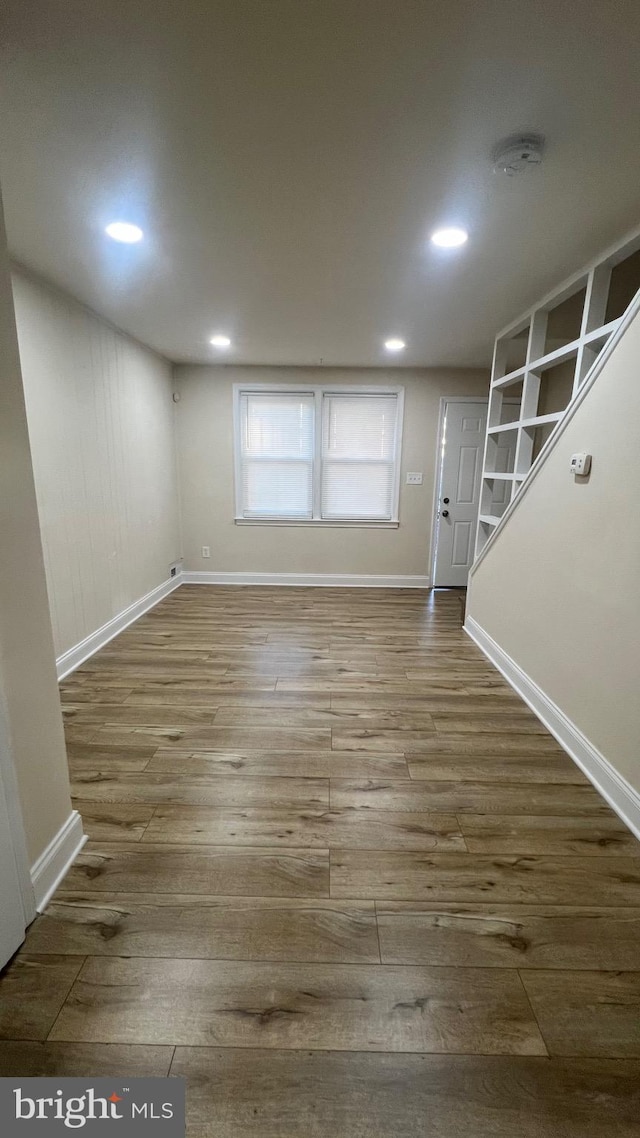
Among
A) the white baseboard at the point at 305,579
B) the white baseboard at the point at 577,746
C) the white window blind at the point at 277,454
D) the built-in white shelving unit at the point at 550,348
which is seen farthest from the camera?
the white baseboard at the point at 305,579

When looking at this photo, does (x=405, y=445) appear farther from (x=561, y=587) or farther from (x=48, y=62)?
(x=48, y=62)

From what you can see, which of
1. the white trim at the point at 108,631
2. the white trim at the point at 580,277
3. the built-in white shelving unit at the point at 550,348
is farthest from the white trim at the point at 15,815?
the white trim at the point at 580,277

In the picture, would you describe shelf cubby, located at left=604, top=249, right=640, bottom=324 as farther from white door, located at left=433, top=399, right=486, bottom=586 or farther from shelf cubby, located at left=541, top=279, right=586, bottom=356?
white door, located at left=433, top=399, right=486, bottom=586

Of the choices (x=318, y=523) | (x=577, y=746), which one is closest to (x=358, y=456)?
(x=318, y=523)

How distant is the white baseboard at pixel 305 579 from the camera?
5.24m

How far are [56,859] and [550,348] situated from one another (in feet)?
15.4

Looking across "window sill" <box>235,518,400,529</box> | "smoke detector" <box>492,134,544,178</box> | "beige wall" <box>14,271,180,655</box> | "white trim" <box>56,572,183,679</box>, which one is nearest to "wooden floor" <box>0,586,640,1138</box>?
"white trim" <box>56,572,183,679</box>

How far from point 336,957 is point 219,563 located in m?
4.38

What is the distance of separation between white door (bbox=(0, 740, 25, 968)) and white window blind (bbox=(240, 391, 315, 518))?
4180mm

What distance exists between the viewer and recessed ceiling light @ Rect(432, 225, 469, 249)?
6.36 ft

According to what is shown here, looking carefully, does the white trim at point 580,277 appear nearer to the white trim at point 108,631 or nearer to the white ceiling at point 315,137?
the white ceiling at point 315,137

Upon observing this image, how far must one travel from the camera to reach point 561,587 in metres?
2.36

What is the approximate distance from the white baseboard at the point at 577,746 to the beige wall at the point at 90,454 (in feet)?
9.73

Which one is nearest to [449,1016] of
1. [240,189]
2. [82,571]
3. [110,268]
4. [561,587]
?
[561,587]
